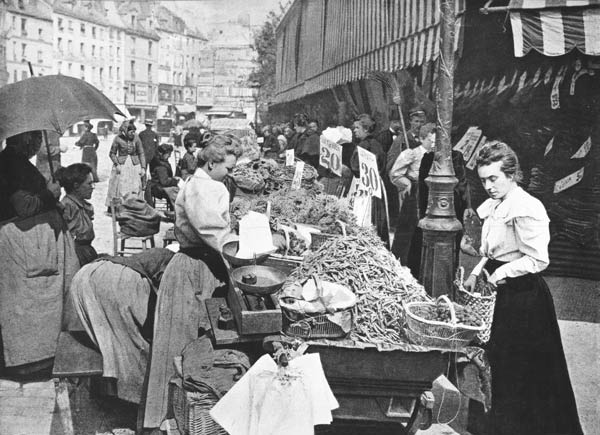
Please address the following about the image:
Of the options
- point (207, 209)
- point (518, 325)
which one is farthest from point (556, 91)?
point (207, 209)

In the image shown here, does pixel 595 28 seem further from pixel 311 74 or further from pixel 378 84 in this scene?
pixel 311 74

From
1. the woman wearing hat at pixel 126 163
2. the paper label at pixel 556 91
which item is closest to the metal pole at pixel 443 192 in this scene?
the paper label at pixel 556 91

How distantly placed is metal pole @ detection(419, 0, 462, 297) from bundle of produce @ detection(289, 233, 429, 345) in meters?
0.62

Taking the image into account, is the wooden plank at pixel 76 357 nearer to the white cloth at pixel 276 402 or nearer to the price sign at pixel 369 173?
the white cloth at pixel 276 402

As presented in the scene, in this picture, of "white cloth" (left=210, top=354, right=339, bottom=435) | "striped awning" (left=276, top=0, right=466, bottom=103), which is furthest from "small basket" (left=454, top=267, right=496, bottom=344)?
"striped awning" (left=276, top=0, right=466, bottom=103)

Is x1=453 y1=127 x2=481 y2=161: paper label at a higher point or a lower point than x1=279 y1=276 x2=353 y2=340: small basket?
higher

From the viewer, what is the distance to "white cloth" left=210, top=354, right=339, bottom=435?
8.94 ft

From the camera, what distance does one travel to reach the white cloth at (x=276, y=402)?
2.72 meters

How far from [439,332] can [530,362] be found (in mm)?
1056

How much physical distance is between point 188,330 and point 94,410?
1.08 m

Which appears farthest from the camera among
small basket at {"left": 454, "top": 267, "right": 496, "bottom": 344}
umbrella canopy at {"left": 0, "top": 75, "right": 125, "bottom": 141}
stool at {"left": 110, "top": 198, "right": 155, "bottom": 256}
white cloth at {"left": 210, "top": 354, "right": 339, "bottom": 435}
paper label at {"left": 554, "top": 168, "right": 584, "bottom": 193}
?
paper label at {"left": 554, "top": 168, "right": 584, "bottom": 193}

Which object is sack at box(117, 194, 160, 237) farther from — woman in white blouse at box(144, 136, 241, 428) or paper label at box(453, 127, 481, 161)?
paper label at box(453, 127, 481, 161)

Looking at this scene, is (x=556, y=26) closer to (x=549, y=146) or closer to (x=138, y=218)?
(x=549, y=146)

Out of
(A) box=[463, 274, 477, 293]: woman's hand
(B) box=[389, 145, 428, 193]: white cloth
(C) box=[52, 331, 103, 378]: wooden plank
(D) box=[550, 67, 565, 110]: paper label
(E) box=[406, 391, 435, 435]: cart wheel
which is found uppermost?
(D) box=[550, 67, 565, 110]: paper label
